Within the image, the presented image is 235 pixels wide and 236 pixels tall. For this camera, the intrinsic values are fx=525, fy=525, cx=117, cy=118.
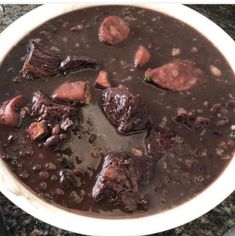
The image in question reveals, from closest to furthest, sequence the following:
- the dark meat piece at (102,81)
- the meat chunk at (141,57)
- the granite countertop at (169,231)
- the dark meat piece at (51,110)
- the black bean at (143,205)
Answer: the black bean at (143,205)
the granite countertop at (169,231)
the dark meat piece at (51,110)
the dark meat piece at (102,81)
the meat chunk at (141,57)

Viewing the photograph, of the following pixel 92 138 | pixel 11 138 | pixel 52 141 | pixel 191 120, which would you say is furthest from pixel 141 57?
pixel 11 138

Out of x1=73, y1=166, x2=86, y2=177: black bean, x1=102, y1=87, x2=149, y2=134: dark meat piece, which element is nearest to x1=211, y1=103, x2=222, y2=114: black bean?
x1=102, y1=87, x2=149, y2=134: dark meat piece

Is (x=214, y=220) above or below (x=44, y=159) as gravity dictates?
below

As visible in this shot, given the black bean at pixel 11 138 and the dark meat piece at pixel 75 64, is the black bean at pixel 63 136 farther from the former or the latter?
the dark meat piece at pixel 75 64

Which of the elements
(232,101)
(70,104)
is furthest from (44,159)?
(232,101)

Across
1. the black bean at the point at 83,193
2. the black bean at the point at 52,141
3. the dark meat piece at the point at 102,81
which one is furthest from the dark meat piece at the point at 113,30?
the black bean at the point at 83,193

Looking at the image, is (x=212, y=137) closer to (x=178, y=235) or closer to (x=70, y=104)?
(x=178, y=235)

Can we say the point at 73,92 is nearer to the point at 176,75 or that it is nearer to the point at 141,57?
the point at 141,57
